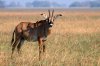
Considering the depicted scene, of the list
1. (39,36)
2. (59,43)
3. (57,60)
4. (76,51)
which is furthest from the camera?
(59,43)

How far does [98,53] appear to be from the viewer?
12.5m

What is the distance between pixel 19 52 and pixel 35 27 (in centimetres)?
103

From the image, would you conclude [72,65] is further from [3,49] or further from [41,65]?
[3,49]

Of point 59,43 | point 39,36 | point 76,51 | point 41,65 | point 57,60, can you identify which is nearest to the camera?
point 41,65

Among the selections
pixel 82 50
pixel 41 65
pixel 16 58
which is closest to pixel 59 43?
pixel 82 50

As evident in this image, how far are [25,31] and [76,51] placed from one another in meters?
2.02

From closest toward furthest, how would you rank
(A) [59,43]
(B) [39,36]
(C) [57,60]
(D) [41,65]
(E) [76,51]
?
(D) [41,65], (C) [57,60], (B) [39,36], (E) [76,51], (A) [59,43]

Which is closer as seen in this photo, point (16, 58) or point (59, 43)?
point (16, 58)

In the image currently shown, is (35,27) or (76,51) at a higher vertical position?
(35,27)

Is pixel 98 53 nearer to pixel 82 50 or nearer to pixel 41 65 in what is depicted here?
pixel 82 50

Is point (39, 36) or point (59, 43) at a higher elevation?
point (39, 36)

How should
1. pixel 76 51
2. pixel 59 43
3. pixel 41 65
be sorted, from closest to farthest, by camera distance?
1. pixel 41 65
2. pixel 76 51
3. pixel 59 43

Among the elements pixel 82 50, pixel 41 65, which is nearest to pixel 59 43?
pixel 82 50

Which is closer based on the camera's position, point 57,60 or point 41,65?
point 41,65
